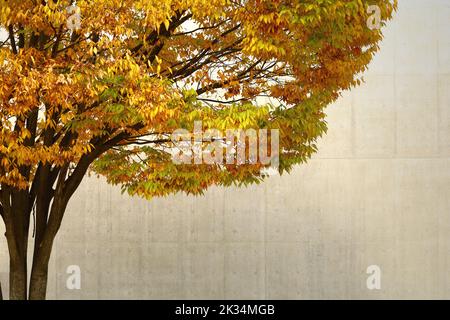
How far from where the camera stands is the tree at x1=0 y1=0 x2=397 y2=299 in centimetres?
748

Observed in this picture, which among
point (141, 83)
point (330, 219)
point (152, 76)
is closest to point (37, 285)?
point (152, 76)

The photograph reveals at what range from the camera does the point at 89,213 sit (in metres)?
14.4

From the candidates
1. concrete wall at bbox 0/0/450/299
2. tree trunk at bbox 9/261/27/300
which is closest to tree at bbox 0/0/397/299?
tree trunk at bbox 9/261/27/300

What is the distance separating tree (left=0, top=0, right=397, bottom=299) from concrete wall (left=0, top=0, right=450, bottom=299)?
4.63 meters

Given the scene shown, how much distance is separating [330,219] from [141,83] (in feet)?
24.5

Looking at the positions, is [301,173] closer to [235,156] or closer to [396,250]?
[396,250]

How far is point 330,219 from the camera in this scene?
1419 cm

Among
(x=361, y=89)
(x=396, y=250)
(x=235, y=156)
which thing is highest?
(x=361, y=89)

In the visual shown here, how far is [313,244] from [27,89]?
8.34m

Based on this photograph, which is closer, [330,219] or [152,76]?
[152,76]

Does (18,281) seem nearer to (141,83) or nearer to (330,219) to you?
(141,83)

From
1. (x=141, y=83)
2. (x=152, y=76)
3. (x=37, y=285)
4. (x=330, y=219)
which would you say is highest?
(x=152, y=76)

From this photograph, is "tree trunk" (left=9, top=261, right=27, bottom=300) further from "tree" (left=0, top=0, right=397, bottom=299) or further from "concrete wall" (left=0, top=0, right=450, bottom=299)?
"concrete wall" (left=0, top=0, right=450, bottom=299)
